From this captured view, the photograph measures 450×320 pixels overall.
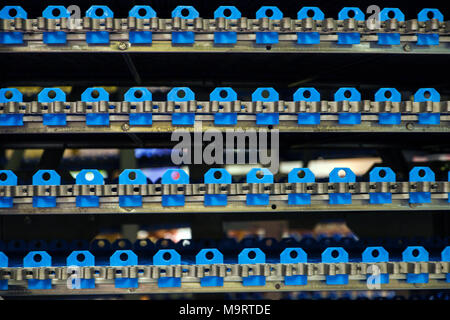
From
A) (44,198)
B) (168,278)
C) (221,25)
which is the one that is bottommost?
(168,278)

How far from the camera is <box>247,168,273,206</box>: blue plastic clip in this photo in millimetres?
1541

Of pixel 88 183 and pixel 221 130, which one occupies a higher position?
pixel 221 130

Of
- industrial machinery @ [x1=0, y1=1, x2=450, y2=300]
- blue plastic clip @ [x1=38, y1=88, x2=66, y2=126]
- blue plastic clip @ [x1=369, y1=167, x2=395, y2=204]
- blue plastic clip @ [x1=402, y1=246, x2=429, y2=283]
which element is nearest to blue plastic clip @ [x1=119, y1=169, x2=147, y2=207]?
industrial machinery @ [x1=0, y1=1, x2=450, y2=300]

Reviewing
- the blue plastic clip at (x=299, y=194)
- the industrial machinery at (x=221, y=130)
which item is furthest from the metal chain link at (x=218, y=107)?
the blue plastic clip at (x=299, y=194)

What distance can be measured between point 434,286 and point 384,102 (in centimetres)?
83

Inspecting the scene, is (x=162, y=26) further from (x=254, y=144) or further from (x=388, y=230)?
(x=388, y=230)

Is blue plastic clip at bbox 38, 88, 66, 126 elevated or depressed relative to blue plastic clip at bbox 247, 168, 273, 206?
elevated

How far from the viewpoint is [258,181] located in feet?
5.11

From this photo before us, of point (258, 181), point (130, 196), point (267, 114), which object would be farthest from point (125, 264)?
point (267, 114)

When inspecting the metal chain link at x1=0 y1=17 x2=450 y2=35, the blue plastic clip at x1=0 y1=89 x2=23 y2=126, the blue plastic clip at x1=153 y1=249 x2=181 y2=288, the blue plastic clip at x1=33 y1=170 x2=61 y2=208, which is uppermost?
the metal chain link at x1=0 y1=17 x2=450 y2=35

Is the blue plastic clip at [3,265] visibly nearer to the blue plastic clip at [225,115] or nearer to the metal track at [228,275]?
the metal track at [228,275]

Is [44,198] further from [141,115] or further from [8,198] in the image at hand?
[141,115]

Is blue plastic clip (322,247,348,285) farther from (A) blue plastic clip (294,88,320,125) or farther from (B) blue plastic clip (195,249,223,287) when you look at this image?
(A) blue plastic clip (294,88,320,125)
